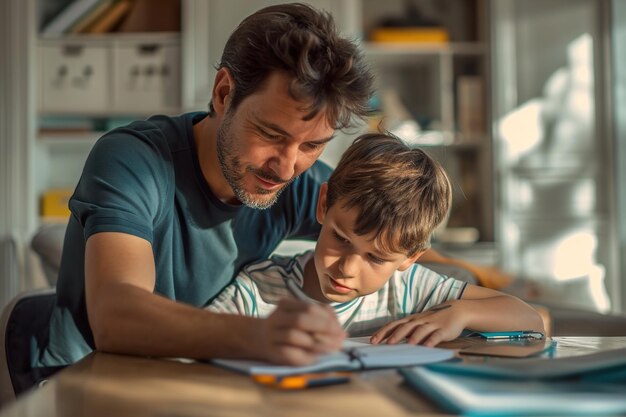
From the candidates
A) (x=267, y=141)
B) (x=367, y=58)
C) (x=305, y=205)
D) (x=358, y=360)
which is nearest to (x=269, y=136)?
(x=267, y=141)

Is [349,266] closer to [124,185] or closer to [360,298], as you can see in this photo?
[360,298]

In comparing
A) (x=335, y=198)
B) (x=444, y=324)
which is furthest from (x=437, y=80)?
(x=444, y=324)

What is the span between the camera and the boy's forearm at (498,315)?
1.15m

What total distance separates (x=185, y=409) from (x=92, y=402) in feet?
0.31

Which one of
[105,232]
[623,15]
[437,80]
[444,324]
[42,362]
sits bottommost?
[42,362]

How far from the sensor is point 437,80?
417 centimetres

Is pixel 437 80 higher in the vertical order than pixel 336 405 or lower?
higher

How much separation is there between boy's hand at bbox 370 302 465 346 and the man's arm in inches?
9.6

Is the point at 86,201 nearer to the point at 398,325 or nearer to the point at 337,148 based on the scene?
the point at 398,325

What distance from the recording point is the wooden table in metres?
0.62

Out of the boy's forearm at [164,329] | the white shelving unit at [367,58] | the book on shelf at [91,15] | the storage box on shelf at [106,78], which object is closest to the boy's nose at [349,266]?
the boy's forearm at [164,329]

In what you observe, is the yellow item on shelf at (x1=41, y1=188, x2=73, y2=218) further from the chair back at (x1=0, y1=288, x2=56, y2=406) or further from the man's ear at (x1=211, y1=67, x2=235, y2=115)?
the man's ear at (x1=211, y1=67, x2=235, y2=115)

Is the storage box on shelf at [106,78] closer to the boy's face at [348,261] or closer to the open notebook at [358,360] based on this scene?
the boy's face at [348,261]

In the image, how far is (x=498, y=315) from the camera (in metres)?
1.18
